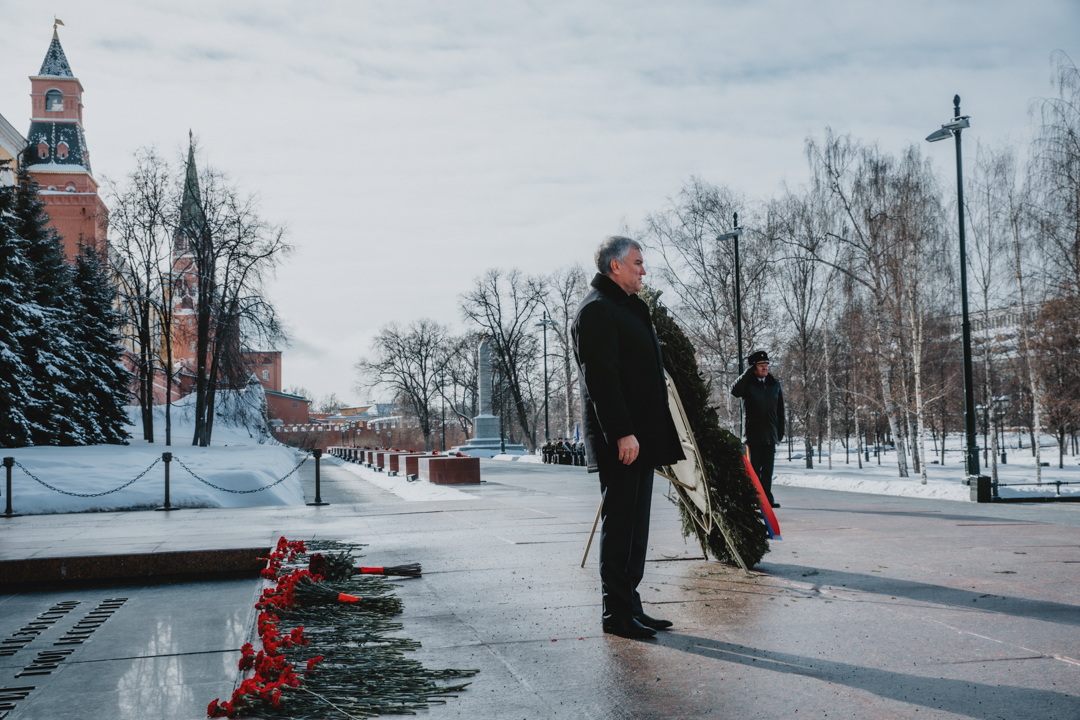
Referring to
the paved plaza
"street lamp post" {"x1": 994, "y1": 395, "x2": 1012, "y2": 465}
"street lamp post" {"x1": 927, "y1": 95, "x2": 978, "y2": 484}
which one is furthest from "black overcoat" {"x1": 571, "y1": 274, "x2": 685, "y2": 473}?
"street lamp post" {"x1": 994, "y1": 395, "x2": 1012, "y2": 465}

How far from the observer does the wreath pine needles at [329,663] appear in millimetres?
2814

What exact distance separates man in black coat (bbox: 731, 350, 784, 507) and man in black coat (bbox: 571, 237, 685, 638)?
526cm

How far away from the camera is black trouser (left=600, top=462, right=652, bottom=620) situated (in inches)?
155

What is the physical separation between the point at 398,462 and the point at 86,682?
2627 cm

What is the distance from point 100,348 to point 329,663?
3560 cm

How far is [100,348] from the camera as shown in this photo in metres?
34.3

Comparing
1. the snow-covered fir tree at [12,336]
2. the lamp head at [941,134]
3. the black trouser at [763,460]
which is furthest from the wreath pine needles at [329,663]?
the snow-covered fir tree at [12,336]

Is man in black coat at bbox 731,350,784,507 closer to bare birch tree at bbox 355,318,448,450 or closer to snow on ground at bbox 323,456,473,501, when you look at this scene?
snow on ground at bbox 323,456,473,501

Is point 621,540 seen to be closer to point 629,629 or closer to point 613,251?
point 629,629

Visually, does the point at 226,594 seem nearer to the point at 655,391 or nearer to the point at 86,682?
the point at 86,682

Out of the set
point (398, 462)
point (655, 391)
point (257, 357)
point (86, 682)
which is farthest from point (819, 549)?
point (257, 357)

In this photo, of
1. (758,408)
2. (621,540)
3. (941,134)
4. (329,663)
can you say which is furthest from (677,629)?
(941,134)

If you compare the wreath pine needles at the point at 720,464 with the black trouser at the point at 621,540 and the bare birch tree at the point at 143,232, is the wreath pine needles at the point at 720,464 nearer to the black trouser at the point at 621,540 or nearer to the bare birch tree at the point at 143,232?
the black trouser at the point at 621,540

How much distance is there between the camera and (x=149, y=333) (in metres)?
34.6
